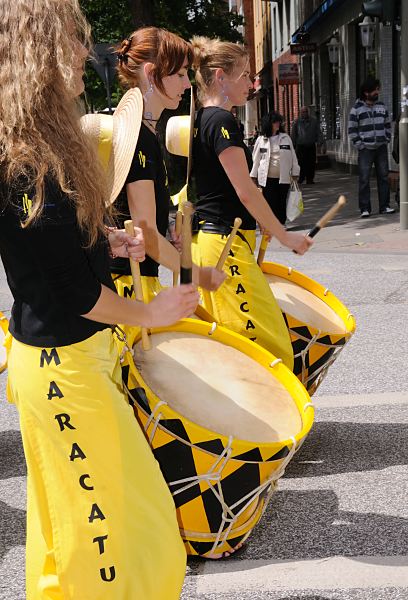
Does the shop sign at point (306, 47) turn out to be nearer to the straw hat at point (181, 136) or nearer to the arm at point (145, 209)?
the straw hat at point (181, 136)

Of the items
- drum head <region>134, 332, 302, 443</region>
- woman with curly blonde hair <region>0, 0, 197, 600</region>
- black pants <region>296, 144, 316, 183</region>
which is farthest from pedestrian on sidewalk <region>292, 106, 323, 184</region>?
woman with curly blonde hair <region>0, 0, 197, 600</region>

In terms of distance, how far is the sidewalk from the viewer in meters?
11.5

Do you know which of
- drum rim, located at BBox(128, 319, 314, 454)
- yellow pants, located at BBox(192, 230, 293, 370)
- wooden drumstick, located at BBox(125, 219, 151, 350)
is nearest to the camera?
wooden drumstick, located at BBox(125, 219, 151, 350)

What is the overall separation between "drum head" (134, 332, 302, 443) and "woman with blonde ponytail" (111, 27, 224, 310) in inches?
12.1

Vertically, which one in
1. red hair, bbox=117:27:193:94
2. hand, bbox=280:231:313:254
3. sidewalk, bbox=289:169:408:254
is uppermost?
red hair, bbox=117:27:193:94

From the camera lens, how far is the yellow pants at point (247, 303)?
3959 mm

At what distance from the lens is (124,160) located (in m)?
2.81

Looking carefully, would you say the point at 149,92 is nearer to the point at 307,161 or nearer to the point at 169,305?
the point at 169,305

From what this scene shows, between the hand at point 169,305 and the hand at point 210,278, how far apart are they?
3.43 feet

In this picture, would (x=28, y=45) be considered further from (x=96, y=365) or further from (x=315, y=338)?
(x=315, y=338)

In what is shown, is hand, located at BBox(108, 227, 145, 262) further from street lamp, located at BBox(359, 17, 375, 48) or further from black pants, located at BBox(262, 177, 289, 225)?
street lamp, located at BBox(359, 17, 375, 48)

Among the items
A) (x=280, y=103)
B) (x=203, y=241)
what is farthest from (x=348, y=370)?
(x=280, y=103)

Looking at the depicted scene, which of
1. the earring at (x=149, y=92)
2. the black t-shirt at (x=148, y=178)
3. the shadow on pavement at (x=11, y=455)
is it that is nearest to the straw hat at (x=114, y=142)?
the black t-shirt at (x=148, y=178)

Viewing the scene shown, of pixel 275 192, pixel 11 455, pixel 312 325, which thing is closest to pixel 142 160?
pixel 312 325
